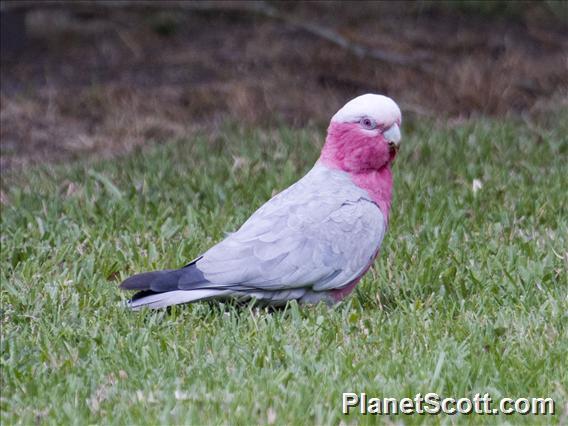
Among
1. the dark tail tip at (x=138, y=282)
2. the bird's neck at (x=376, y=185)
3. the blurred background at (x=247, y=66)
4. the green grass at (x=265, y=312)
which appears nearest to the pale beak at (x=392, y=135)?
the bird's neck at (x=376, y=185)

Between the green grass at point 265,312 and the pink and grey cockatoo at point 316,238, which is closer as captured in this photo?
the green grass at point 265,312

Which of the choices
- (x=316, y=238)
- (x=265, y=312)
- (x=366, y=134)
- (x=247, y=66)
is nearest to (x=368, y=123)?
(x=366, y=134)

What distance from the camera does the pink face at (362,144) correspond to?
452 centimetres

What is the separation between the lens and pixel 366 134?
4.52 m

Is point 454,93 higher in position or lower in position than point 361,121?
lower

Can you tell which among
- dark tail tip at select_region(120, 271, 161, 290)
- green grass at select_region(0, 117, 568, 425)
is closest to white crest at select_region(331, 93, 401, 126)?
green grass at select_region(0, 117, 568, 425)

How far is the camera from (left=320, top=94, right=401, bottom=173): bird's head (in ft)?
14.8

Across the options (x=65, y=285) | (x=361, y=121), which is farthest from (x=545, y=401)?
(x=65, y=285)

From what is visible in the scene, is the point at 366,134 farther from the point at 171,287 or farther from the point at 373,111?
the point at 171,287

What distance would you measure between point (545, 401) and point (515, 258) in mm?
1539

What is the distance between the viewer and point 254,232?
14.2ft

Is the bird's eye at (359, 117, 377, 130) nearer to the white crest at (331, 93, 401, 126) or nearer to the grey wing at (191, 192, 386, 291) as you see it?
the white crest at (331, 93, 401, 126)

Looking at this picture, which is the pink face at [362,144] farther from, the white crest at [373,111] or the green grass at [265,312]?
the green grass at [265,312]

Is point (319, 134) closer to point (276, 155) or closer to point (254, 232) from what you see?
point (276, 155)
